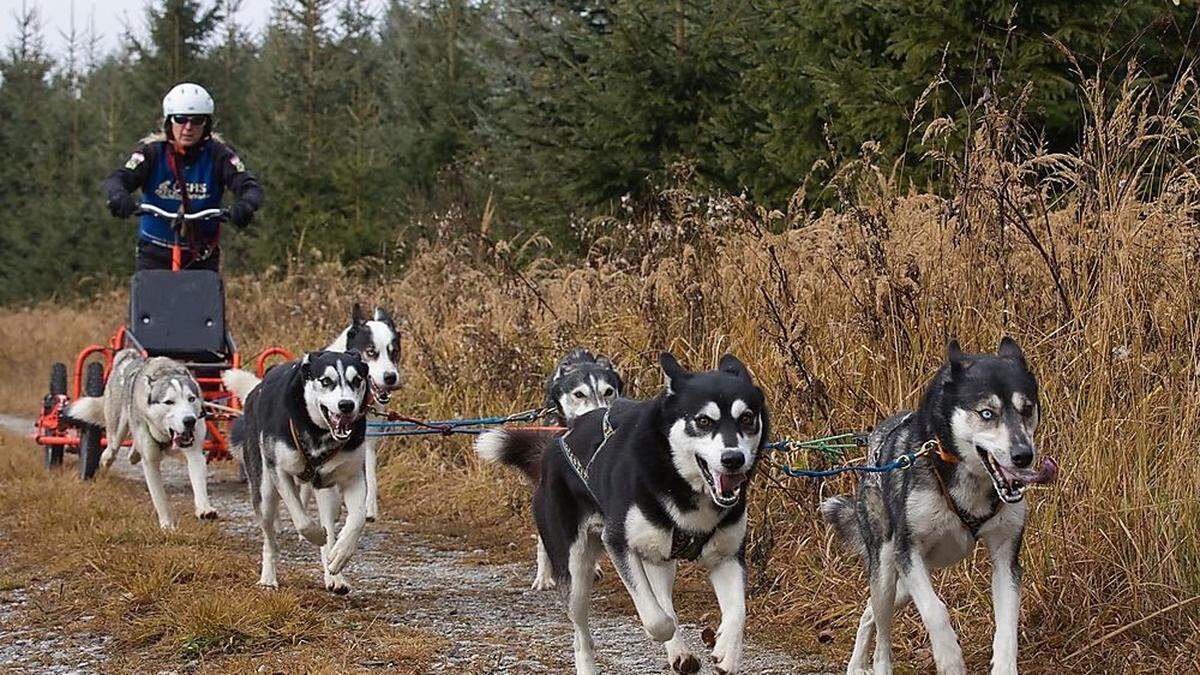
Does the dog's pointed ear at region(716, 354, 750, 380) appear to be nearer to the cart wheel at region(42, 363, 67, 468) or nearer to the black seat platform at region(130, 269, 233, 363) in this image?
the black seat platform at region(130, 269, 233, 363)

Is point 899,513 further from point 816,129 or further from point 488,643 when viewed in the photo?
point 816,129

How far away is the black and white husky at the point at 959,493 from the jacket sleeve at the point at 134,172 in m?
6.20

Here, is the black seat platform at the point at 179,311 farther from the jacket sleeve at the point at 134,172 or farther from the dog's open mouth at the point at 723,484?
the dog's open mouth at the point at 723,484

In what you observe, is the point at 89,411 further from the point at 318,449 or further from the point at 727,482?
the point at 727,482

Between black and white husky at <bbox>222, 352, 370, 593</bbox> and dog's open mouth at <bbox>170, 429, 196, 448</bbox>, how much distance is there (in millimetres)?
1541

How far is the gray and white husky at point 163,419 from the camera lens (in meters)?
7.64

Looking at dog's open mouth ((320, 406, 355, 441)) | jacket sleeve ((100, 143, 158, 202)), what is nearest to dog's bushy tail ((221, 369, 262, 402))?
jacket sleeve ((100, 143, 158, 202))

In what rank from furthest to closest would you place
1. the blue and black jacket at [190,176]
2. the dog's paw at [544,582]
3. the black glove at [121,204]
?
1. the blue and black jacket at [190,176]
2. the black glove at [121,204]
3. the dog's paw at [544,582]

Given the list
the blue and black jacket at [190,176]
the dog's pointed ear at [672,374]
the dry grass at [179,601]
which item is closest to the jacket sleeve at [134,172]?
the blue and black jacket at [190,176]

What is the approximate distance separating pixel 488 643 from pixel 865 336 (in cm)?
197

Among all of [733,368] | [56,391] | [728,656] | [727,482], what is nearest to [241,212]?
[56,391]

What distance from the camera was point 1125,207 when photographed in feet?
16.6

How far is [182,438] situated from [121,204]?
6.17 feet

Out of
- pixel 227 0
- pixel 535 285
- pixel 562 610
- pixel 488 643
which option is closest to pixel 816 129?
pixel 535 285
